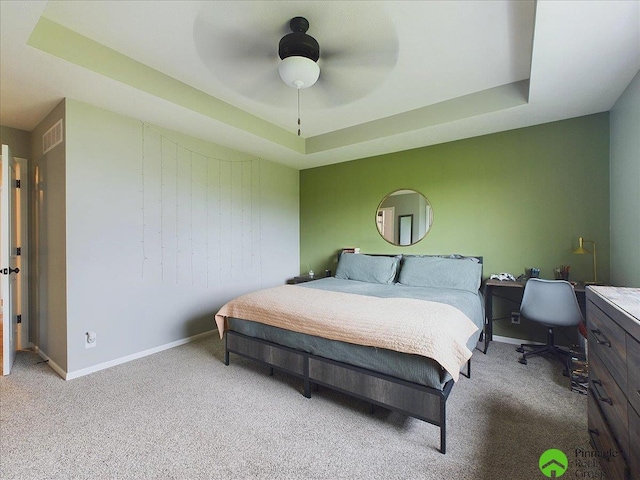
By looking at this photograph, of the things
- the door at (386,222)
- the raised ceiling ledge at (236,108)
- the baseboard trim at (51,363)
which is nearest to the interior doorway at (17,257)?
the baseboard trim at (51,363)

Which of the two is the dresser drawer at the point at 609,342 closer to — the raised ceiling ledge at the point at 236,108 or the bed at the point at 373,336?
the bed at the point at 373,336

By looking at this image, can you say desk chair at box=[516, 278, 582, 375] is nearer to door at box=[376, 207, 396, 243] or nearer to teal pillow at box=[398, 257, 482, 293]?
teal pillow at box=[398, 257, 482, 293]

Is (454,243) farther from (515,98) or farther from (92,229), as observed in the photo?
(92,229)

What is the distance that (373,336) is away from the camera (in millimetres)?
1938

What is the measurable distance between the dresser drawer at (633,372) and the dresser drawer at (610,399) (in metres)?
0.09

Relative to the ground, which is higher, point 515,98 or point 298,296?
point 515,98

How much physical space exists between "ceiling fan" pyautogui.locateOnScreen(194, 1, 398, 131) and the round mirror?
2140 mm

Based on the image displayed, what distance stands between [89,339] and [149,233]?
1.12 m

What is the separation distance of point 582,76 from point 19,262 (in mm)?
5598

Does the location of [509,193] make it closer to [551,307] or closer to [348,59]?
[551,307]

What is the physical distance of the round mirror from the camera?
402 centimetres

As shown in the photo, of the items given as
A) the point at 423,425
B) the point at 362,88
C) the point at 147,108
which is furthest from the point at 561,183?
the point at 147,108

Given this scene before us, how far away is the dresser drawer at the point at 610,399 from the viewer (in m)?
1.13

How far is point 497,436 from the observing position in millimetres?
1831
